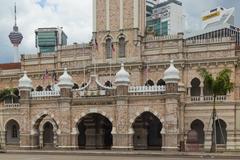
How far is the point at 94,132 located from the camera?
166 feet

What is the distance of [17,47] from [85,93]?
7105 cm

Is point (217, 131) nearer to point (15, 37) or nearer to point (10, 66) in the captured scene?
point (10, 66)

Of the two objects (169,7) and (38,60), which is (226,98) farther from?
(169,7)

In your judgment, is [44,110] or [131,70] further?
[131,70]

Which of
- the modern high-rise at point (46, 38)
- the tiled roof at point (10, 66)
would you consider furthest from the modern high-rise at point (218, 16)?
the tiled roof at point (10, 66)

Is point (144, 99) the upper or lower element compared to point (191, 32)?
lower

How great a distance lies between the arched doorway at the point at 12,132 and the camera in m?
61.1

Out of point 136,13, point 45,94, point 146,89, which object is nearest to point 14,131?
point 45,94

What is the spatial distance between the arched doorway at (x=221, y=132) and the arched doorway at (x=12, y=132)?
928 inches

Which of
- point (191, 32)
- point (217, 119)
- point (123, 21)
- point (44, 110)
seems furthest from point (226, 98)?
point (191, 32)

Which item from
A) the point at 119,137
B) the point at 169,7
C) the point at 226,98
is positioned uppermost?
the point at 169,7

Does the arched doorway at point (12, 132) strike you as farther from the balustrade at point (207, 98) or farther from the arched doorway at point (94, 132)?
the balustrade at point (207, 98)

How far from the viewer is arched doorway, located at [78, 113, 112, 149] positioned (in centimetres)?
5028

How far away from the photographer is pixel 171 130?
4294cm
